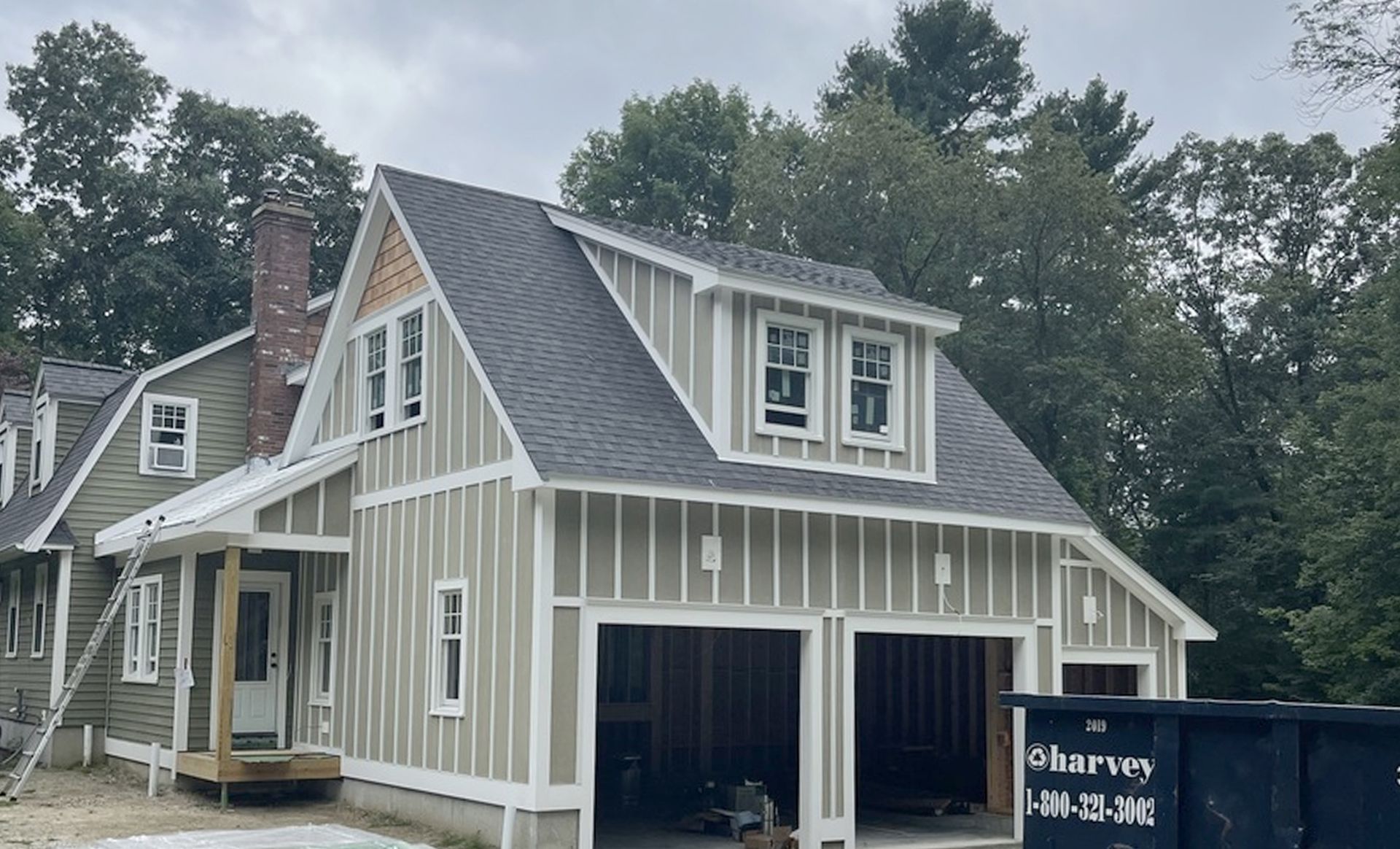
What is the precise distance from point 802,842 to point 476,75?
59.7 feet

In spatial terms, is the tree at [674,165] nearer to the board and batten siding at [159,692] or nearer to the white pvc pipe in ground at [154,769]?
the board and batten siding at [159,692]

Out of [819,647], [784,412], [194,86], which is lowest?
[819,647]

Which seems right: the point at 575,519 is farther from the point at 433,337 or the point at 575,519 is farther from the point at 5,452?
the point at 5,452

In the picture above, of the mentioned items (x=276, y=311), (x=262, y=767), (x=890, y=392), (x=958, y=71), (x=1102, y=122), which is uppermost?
(x=958, y=71)

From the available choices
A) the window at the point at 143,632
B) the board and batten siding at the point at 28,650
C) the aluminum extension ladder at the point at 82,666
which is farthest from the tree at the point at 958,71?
the aluminum extension ladder at the point at 82,666

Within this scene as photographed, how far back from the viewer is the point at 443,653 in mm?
15141

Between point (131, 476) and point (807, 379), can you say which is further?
point (131, 476)

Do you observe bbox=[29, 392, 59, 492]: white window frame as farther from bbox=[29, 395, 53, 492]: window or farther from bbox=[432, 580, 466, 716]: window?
bbox=[432, 580, 466, 716]: window

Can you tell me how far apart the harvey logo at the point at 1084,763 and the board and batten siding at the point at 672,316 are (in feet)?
25.7

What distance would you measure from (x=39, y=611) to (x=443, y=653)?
1057 cm

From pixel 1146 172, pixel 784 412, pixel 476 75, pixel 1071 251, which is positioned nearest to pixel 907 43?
pixel 1146 172

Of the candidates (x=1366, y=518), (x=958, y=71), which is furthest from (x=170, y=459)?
(x=958, y=71)

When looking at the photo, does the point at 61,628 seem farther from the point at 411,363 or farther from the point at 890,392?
the point at 890,392

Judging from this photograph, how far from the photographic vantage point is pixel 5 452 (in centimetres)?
2553
